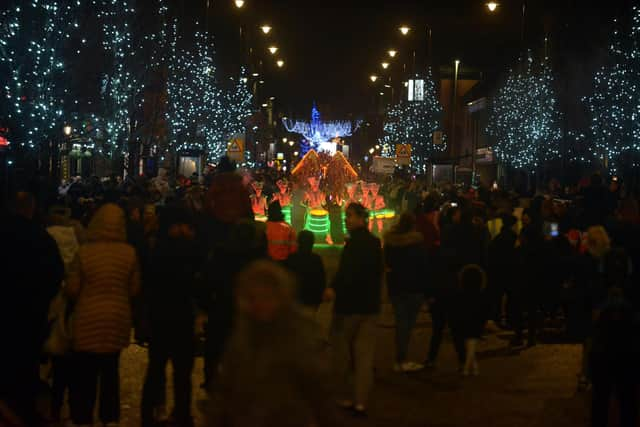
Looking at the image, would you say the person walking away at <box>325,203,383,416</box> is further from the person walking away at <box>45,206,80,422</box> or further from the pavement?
the person walking away at <box>45,206,80,422</box>

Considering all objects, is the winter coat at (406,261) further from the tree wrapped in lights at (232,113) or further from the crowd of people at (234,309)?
the tree wrapped in lights at (232,113)

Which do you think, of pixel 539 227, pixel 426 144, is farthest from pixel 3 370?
pixel 426 144

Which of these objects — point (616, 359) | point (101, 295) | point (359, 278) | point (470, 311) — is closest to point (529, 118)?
point (470, 311)

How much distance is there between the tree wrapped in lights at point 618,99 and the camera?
35.7m

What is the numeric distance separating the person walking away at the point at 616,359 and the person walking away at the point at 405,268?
2.91m

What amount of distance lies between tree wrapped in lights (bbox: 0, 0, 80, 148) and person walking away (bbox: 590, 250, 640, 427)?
2312 cm

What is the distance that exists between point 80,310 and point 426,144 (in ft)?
187

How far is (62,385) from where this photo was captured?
8172 mm

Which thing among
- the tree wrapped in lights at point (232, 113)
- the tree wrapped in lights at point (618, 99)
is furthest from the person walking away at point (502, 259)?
the tree wrapped in lights at point (232, 113)

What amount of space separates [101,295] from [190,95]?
41.9 meters

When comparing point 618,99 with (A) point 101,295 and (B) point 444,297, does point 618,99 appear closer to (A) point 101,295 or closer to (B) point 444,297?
(B) point 444,297

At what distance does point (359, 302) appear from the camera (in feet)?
28.8

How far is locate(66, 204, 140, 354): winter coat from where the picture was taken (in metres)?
7.30

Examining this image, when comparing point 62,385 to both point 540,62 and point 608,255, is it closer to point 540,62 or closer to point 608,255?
point 608,255
